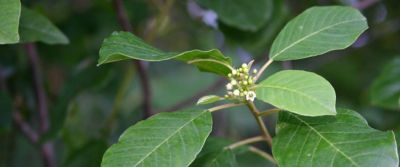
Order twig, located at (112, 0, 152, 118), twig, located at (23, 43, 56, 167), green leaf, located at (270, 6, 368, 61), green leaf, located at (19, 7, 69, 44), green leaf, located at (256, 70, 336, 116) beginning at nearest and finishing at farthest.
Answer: green leaf, located at (256, 70, 336, 116), green leaf, located at (270, 6, 368, 61), green leaf, located at (19, 7, 69, 44), twig, located at (112, 0, 152, 118), twig, located at (23, 43, 56, 167)

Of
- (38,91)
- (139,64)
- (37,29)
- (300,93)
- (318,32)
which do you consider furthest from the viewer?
(38,91)

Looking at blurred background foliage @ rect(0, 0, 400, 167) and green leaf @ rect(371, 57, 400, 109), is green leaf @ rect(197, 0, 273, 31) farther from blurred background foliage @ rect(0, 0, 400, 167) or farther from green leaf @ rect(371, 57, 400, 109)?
green leaf @ rect(371, 57, 400, 109)

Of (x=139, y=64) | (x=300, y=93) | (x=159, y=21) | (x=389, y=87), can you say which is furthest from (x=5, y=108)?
(x=389, y=87)

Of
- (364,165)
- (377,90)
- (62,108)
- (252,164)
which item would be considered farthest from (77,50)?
(364,165)

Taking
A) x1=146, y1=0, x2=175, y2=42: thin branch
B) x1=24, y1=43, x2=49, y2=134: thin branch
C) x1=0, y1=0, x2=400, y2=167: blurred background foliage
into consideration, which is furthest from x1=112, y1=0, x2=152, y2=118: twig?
x1=24, y1=43, x2=49, y2=134: thin branch

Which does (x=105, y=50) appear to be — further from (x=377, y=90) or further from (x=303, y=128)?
(x=377, y=90)

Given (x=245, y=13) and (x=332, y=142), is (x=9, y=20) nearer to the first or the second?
(x=332, y=142)

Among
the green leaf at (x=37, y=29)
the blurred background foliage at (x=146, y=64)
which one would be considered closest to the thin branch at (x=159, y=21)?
the blurred background foliage at (x=146, y=64)
